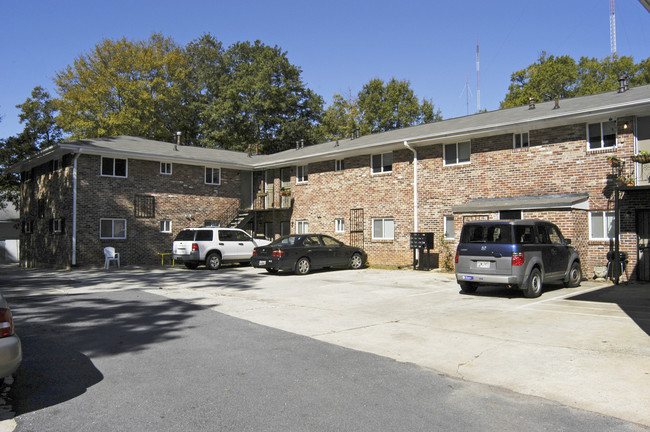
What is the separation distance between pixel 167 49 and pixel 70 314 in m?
38.0

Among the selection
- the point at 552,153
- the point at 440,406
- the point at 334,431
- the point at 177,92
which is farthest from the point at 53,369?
the point at 177,92

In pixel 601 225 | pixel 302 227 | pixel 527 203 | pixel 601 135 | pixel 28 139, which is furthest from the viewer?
pixel 28 139

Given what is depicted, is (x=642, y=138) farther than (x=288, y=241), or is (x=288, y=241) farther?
(x=288, y=241)

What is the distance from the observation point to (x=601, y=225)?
1505 centimetres

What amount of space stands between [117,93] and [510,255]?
33123mm

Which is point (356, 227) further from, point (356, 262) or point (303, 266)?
point (303, 266)

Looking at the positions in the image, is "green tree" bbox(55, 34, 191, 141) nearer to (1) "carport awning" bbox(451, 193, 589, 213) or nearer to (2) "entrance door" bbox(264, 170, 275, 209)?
(2) "entrance door" bbox(264, 170, 275, 209)

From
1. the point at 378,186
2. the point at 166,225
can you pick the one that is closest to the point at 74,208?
the point at 166,225

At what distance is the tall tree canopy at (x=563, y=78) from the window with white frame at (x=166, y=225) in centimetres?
2995

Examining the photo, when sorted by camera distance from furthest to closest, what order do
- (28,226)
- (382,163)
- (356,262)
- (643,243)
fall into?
(28,226) < (382,163) < (356,262) < (643,243)

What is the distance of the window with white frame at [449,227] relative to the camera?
18953mm

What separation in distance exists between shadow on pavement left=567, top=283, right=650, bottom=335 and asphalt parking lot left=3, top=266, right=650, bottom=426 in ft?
0.07

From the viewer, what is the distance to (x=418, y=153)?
799 inches

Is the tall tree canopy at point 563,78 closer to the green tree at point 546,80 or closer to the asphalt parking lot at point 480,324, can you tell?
the green tree at point 546,80
